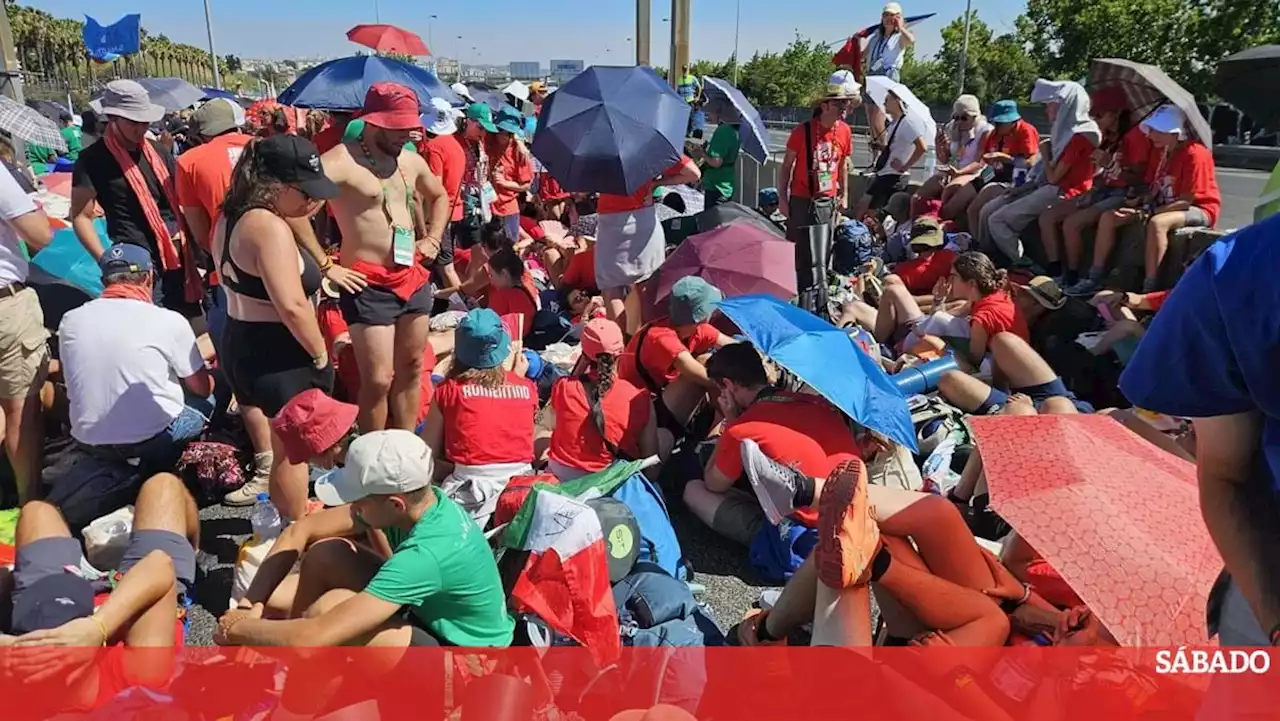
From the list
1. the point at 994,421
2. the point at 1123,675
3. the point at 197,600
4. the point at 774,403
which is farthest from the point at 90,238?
the point at 1123,675

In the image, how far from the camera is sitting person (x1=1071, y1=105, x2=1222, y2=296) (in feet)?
18.7

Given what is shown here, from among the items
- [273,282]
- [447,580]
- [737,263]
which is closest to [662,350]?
[737,263]

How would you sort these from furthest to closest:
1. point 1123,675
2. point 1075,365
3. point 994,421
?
point 1075,365, point 994,421, point 1123,675

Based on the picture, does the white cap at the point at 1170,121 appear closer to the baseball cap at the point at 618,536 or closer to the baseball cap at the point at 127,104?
the baseball cap at the point at 618,536

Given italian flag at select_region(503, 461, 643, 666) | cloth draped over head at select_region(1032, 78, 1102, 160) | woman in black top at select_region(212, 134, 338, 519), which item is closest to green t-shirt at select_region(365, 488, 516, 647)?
italian flag at select_region(503, 461, 643, 666)

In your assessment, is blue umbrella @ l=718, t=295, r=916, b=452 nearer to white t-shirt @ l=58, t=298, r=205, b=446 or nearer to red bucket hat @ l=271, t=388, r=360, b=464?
red bucket hat @ l=271, t=388, r=360, b=464

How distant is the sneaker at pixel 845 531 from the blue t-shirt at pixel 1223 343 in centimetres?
75

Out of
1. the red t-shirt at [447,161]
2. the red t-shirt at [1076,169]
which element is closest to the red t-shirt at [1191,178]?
the red t-shirt at [1076,169]

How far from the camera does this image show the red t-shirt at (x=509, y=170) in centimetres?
809

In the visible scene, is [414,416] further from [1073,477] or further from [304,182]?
[1073,477]

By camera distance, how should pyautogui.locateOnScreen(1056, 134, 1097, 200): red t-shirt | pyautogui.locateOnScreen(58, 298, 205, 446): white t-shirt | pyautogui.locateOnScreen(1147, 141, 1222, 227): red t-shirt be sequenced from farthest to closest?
pyautogui.locateOnScreen(1056, 134, 1097, 200): red t-shirt
pyautogui.locateOnScreen(1147, 141, 1222, 227): red t-shirt
pyautogui.locateOnScreen(58, 298, 205, 446): white t-shirt

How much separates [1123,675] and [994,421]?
689mm

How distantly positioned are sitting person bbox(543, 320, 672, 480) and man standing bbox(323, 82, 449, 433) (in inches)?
32.4

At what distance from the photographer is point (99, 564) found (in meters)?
3.40
